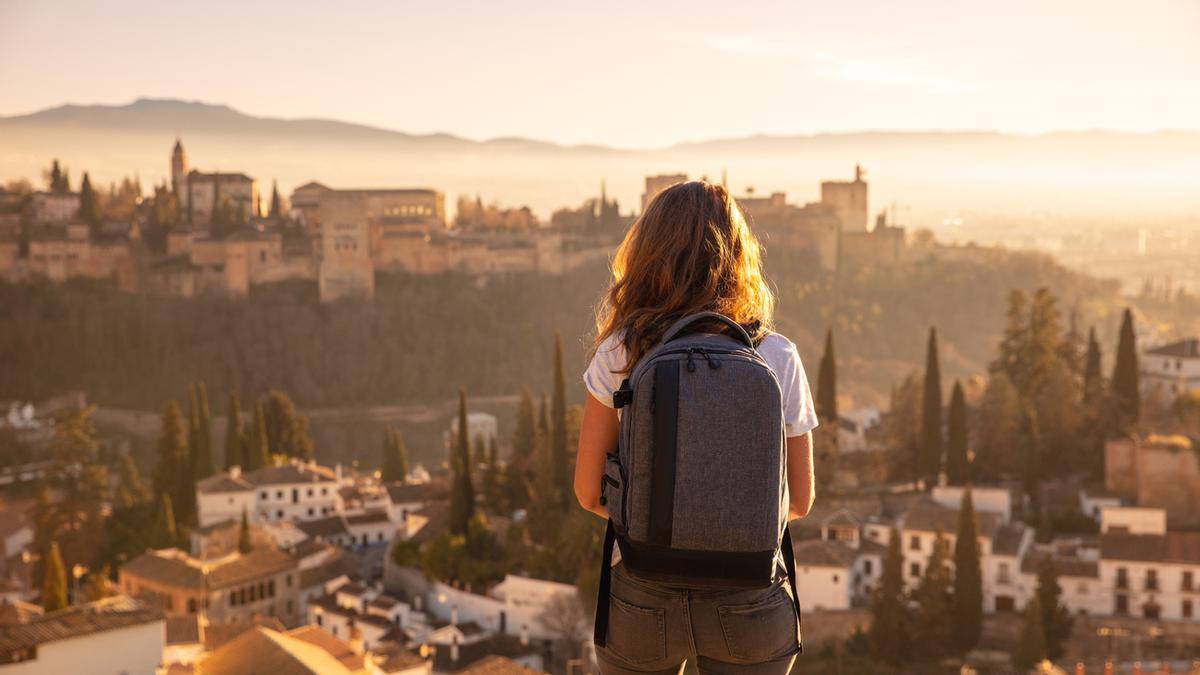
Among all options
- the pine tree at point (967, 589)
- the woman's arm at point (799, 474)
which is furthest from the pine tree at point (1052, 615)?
the woman's arm at point (799, 474)

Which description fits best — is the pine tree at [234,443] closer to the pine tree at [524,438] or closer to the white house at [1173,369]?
the pine tree at [524,438]

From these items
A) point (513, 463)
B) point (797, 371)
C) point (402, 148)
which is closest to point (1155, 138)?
point (402, 148)

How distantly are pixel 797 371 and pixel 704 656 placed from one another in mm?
449

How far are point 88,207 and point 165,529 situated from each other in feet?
70.7

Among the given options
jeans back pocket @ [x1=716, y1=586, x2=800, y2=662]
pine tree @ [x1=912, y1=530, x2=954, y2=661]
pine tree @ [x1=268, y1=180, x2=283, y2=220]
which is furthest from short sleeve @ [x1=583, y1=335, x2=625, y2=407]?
pine tree @ [x1=268, y1=180, x2=283, y2=220]

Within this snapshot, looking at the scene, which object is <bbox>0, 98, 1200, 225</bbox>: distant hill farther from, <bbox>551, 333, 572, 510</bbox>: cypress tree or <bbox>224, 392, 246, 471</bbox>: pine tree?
<bbox>551, 333, 572, 510</bbox>: cypress tree

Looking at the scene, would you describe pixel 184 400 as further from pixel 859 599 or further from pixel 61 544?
pixel 859 599

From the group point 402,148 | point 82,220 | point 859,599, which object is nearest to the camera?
point 859,599

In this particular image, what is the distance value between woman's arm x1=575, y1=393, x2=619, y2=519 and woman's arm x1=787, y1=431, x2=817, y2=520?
27 cm

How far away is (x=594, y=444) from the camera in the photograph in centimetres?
185

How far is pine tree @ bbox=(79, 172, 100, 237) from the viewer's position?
3772 centimetres

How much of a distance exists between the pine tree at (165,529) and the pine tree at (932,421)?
11537 mm

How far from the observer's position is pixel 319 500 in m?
21.4

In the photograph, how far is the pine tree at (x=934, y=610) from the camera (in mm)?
14031
